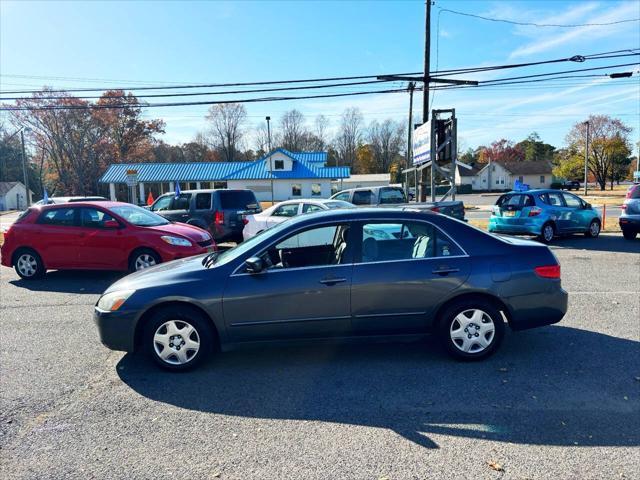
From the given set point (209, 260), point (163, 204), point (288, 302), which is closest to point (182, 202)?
point (163, 204)

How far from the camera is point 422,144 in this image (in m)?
14.6

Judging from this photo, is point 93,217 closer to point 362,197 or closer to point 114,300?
point 114,300

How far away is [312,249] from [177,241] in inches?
175

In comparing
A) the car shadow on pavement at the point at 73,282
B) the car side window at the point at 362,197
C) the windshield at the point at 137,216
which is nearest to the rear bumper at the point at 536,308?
the car shadow on pavement at the point at 73,282

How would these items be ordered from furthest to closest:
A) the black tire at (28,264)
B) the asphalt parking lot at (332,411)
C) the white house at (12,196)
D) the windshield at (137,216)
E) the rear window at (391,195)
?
the white house at (12,196)
the rear window at (391,195)
the black tire at (28,264)
the windshield at (137,216)
the asphalt parking lot at (332,411)

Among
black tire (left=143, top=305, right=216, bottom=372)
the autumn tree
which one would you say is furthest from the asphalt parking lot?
the autumn tree

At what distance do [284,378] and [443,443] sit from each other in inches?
63.3

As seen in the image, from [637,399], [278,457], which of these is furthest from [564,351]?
[278,457]

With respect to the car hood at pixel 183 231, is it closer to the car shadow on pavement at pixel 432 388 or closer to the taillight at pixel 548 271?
the car shadow on pavement at pixel 432 388

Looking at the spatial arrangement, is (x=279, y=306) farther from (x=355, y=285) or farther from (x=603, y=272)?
(x=603, y=272)

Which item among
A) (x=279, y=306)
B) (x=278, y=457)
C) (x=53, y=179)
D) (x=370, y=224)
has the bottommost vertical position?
(x=278, y=457)

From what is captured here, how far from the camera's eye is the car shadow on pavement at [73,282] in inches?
316

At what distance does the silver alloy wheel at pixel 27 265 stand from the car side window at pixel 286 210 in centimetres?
559

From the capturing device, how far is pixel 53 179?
61.6 m
